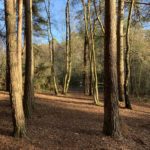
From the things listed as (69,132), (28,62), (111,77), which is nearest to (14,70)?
(69,132)

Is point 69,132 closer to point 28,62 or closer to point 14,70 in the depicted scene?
point 14,70

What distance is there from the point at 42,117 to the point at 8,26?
4865 millimetres

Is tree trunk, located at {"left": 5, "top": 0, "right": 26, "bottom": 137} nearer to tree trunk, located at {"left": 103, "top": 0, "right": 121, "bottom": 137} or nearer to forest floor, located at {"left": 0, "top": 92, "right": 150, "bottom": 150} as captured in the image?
forest floor, located at {"left": 0, "top": 92, "right": 150, "bottom": 150}

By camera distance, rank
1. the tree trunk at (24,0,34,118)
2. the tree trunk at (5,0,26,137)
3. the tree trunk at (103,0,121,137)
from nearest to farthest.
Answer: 1. the tree trunk at (5,0,26,137)
2. the tree trunk at (103,0,121,137)
3. the tree trunk at (24,0,34,118)

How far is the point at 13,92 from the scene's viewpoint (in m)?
9.38

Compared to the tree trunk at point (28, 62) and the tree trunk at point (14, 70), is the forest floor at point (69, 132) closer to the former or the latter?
the tree trunk at point (14, 70)

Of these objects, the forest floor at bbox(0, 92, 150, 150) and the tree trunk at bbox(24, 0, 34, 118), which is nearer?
the forest floor at bbox(0, 92, 150, 150)

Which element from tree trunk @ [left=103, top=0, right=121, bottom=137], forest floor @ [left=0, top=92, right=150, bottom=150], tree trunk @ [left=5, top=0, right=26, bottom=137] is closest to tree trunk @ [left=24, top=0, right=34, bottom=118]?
forest floor @ [left=0, top=92, right=150, bottom=150]

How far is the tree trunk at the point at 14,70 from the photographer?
9250 mm

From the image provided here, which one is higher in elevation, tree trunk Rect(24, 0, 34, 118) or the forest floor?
tree trunk Rect(24, 0, 34, 118)

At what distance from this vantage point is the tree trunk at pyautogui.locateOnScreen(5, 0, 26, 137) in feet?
30.3

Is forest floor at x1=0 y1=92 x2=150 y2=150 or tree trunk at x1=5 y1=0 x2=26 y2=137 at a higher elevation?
tree trunk at x1=5 y1=0 x2=26 y2=137

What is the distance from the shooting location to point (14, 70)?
30.7 ft

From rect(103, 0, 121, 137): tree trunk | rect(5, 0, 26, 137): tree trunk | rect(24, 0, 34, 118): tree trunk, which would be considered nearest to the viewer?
rect(5, 0, 26, 137): tree trunk
